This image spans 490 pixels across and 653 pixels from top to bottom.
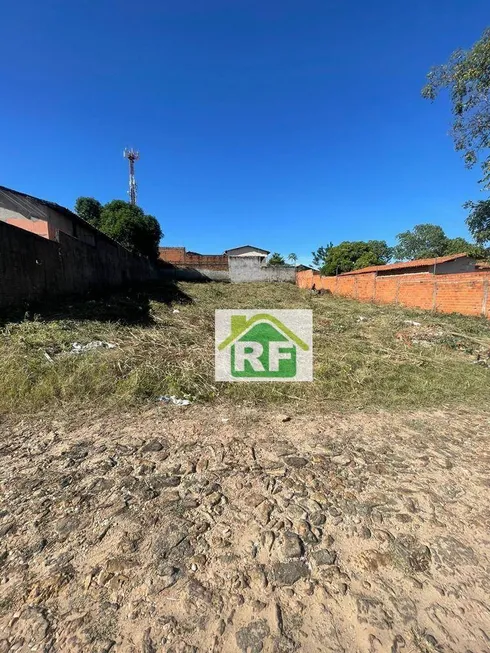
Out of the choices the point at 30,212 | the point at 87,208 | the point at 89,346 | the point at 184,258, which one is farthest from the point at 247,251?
the point at 89,346

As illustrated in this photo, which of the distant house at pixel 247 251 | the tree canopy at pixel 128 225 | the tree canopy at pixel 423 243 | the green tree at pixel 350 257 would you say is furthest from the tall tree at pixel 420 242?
the tree canopy at pixel 128 225

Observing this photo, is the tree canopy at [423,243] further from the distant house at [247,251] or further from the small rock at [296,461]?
the small rock at [296,461]

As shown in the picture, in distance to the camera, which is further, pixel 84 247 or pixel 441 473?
pixel 84 247

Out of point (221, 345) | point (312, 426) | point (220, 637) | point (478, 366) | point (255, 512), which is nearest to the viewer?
point (220, 637)

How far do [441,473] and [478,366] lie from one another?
3458mm

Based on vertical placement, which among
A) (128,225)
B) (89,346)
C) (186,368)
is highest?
(128,225)

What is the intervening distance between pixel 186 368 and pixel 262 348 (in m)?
1.68

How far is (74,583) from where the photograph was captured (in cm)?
132

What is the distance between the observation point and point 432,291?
1005cm

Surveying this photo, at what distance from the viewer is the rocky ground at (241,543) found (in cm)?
116

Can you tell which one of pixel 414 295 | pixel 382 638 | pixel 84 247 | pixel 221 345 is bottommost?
pixel 382 638

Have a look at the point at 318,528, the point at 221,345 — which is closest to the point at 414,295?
the point at 221,345

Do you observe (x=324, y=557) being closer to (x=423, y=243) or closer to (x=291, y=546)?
(x=291, y=546)

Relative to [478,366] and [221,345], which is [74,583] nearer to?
[221,345]
